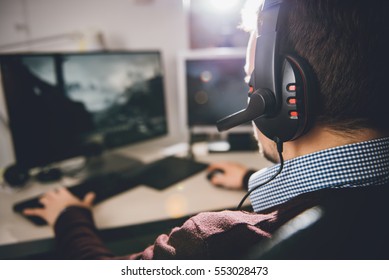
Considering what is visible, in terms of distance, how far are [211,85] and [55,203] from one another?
828 mm

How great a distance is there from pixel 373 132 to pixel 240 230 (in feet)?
0.81

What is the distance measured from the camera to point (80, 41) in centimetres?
141

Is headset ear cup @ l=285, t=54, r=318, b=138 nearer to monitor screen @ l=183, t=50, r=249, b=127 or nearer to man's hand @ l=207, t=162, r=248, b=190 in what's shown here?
man's hand @ l=207, t=162, r=248, b=190

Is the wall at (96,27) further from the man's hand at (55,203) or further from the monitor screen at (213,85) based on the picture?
the man's hand at (55,203)

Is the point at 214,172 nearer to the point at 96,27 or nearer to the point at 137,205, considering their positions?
the point at 137,205

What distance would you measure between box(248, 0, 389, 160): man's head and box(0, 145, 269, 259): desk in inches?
21.4

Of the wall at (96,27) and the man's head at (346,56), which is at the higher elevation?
the wall at (96,27)

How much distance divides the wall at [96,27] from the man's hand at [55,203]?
21.9 inches

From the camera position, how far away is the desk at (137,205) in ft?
2.70

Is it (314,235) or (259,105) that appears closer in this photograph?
(314,235)

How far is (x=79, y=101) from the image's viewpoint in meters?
1.11

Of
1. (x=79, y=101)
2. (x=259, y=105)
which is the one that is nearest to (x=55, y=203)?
(x=79, y=101)

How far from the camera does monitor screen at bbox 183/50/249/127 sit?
1375mm

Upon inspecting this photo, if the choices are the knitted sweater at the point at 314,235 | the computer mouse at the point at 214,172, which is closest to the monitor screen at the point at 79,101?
the computer mouse at the point at 214,172
